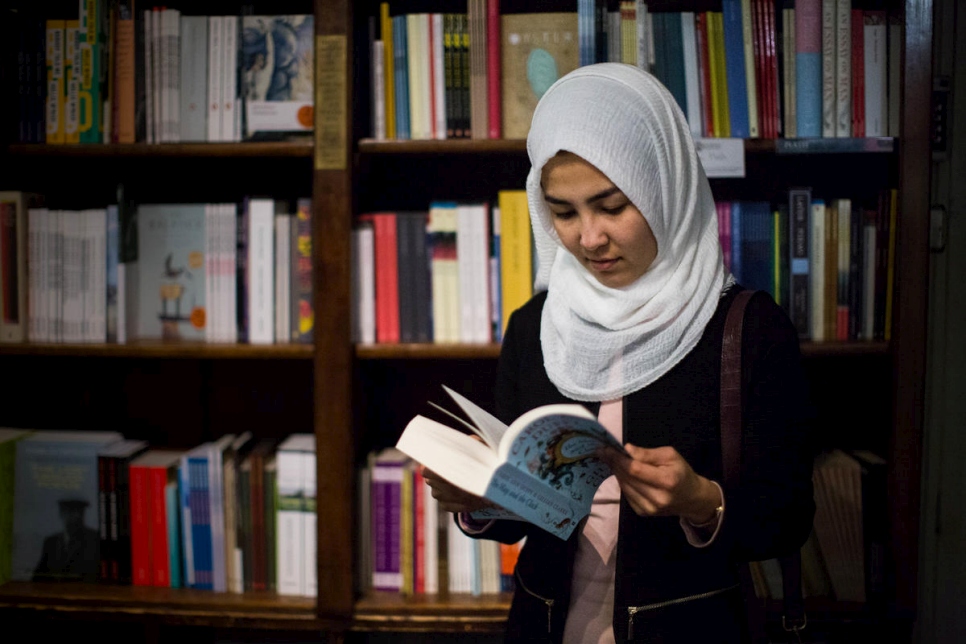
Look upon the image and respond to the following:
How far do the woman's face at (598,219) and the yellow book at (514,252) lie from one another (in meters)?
0.44

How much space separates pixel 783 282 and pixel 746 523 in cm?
72

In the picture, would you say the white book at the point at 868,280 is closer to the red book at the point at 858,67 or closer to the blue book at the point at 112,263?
the red book at the point at 858,67

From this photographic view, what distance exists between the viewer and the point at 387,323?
157 cm

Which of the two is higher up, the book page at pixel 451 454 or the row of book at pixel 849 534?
the book page at pixel 451 454

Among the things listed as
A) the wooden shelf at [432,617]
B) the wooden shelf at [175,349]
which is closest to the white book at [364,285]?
the wooden shelf at [175,349]

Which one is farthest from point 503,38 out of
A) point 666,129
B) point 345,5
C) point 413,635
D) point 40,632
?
point 40,632

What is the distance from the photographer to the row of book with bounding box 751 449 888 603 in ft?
5.00

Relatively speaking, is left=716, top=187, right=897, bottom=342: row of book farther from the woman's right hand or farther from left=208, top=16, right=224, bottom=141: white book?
left=208, top=16, right=224, bottom=141: white book

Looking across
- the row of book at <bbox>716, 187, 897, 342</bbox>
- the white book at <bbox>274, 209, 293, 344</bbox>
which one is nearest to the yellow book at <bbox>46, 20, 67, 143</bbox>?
the white book at <bbox>274, 209, 293, 344</bbox>

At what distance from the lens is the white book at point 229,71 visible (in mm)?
1567

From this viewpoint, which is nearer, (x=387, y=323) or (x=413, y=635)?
(x=387, y=323)

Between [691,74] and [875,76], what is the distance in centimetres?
36

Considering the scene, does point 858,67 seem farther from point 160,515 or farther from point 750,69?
point 160,515

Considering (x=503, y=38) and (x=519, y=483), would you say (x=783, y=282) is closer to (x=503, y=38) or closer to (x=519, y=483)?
(x=503, y=38)
